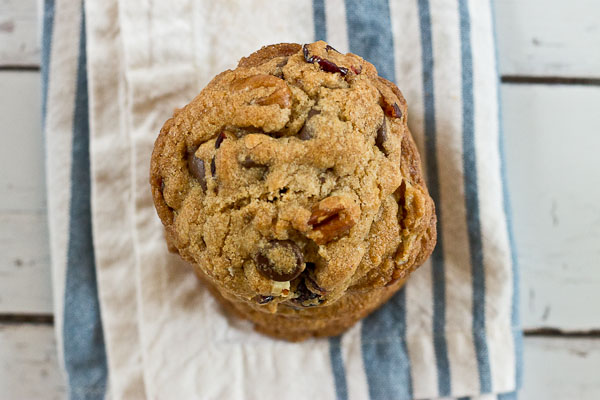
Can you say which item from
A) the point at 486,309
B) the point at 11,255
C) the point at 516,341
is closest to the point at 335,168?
the point at 486,309

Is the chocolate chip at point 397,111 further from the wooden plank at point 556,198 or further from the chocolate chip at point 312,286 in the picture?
the wooden plank at point 556,198

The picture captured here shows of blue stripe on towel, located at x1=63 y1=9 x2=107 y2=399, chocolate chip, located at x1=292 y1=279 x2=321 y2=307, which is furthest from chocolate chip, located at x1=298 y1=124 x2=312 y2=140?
blue stripe on towel, located at x1=63 y1=9 x2=107 y2=399

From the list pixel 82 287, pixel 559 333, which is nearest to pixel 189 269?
pixel 82 287

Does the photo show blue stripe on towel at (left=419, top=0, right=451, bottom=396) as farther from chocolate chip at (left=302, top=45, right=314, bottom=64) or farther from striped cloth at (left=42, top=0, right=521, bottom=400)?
chocolate chip at (left=302, top=45, right=314, bottom=64)

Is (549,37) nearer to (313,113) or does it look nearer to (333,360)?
(313,113)

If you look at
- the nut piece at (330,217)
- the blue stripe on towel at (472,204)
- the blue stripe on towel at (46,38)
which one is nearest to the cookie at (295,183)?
the nut piece at (330,217)

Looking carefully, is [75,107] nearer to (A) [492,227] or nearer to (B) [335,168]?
(B) [335,168]

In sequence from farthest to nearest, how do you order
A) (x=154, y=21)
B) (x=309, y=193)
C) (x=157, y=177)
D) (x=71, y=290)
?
(x=71, y=290) < (x=154, y=21) < (x=157, y=177) < (x=309, y=193)
